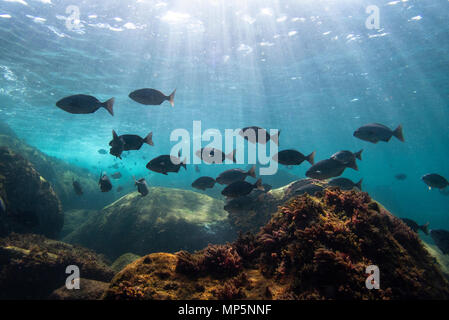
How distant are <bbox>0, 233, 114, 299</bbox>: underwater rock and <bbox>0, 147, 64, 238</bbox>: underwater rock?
174cm

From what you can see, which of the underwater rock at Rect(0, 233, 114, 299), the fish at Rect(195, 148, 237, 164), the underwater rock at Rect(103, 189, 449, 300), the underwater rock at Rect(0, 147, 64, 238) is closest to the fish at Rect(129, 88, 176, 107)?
the fish at Rect(195, 148, 237, 164)

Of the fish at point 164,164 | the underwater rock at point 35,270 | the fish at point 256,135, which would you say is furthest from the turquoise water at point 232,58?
the underwater rock at point 35,270

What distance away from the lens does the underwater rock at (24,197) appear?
7779mm

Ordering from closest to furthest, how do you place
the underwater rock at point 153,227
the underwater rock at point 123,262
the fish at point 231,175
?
the fish at point 231,175, the underwater rock at point 123,262, the underwater rock at point 153,227

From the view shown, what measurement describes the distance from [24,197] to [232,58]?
635 inches

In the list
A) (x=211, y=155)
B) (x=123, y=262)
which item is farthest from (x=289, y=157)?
(x=123, y=262)

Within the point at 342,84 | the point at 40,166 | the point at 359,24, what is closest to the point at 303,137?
the point at 342,84

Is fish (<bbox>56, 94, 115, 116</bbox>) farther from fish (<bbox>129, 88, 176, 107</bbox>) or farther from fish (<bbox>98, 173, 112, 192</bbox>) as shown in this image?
fish (<bbox>98, 173, 112, 192</bbox>)

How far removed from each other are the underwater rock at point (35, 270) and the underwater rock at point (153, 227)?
2.61 meters

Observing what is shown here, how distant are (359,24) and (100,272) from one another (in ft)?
63.9

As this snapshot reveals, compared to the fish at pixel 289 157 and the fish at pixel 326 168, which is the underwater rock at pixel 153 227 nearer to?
the fish at pixel 289 157

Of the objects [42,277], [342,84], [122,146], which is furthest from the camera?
[342,84]
